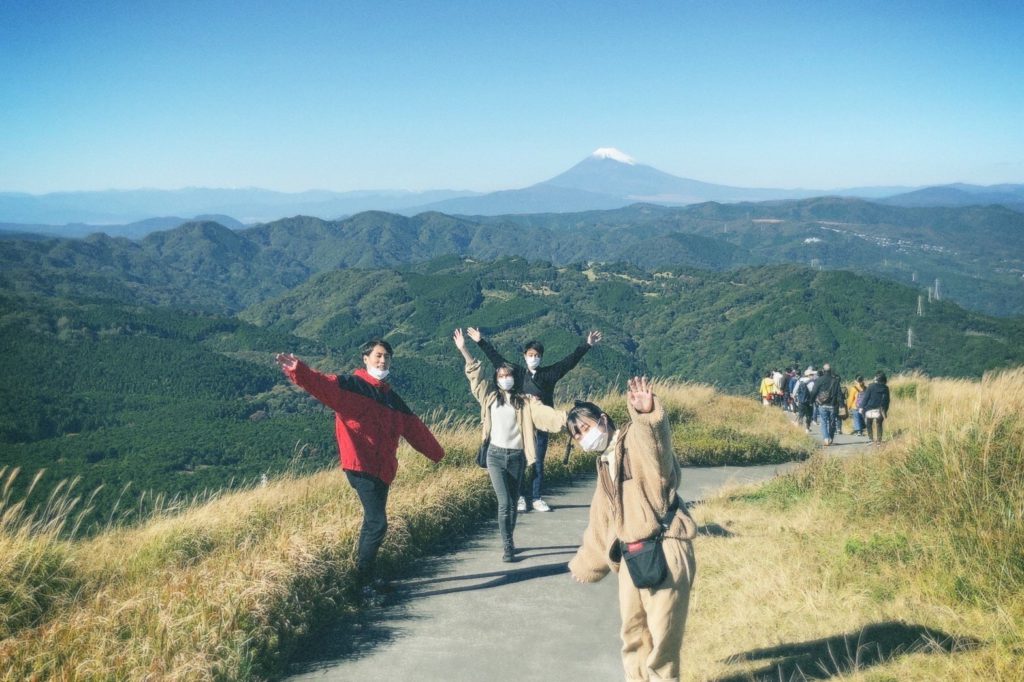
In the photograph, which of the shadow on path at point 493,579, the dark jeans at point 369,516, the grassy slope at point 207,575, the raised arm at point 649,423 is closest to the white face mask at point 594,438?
the raised arm at point 649,423

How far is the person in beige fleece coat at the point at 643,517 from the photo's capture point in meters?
3.43

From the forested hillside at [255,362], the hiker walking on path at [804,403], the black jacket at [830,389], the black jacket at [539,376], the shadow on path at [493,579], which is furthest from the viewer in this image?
the forested hillside at [255,362]

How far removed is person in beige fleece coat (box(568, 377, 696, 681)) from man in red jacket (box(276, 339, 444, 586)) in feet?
6.55

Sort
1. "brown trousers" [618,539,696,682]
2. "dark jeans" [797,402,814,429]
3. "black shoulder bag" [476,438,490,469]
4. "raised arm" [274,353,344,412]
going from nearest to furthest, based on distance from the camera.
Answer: "brown trousers" [618,539,696,682] → "raised arm" [274,353,344,412] → "black shoulder bag" [476,438,490,469] → "dark jeans" [797,402,814,429]

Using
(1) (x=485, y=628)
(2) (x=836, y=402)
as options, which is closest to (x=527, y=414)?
(1) (x=485, y=628)

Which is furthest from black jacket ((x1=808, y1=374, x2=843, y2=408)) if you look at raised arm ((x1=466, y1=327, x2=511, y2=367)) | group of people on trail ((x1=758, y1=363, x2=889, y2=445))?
raised arm ((x1=466, y1=327, x2=511, y2=367))

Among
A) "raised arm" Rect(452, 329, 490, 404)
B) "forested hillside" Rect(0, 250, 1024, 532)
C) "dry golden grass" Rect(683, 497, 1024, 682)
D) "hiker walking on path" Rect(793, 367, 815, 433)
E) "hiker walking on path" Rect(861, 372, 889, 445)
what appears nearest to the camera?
"dry golden grass" Rect(683, 497, 1024, 682)

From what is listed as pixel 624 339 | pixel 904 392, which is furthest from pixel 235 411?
pixel 904 392

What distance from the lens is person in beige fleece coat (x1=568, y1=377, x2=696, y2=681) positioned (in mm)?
3430

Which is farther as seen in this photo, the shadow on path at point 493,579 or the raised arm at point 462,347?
the raised arm at point 462,347

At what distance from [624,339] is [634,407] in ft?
603

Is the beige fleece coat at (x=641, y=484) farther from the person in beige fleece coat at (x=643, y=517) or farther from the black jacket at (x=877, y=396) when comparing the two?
the black jacket at (x=877, y=396)

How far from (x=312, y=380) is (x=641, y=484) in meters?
2.31

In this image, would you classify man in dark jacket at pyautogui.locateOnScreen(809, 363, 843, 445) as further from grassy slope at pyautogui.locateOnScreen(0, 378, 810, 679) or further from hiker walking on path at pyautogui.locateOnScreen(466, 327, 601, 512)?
grassy slope at pyautogui.locateOnScreen(0, 378, 810, 679)
